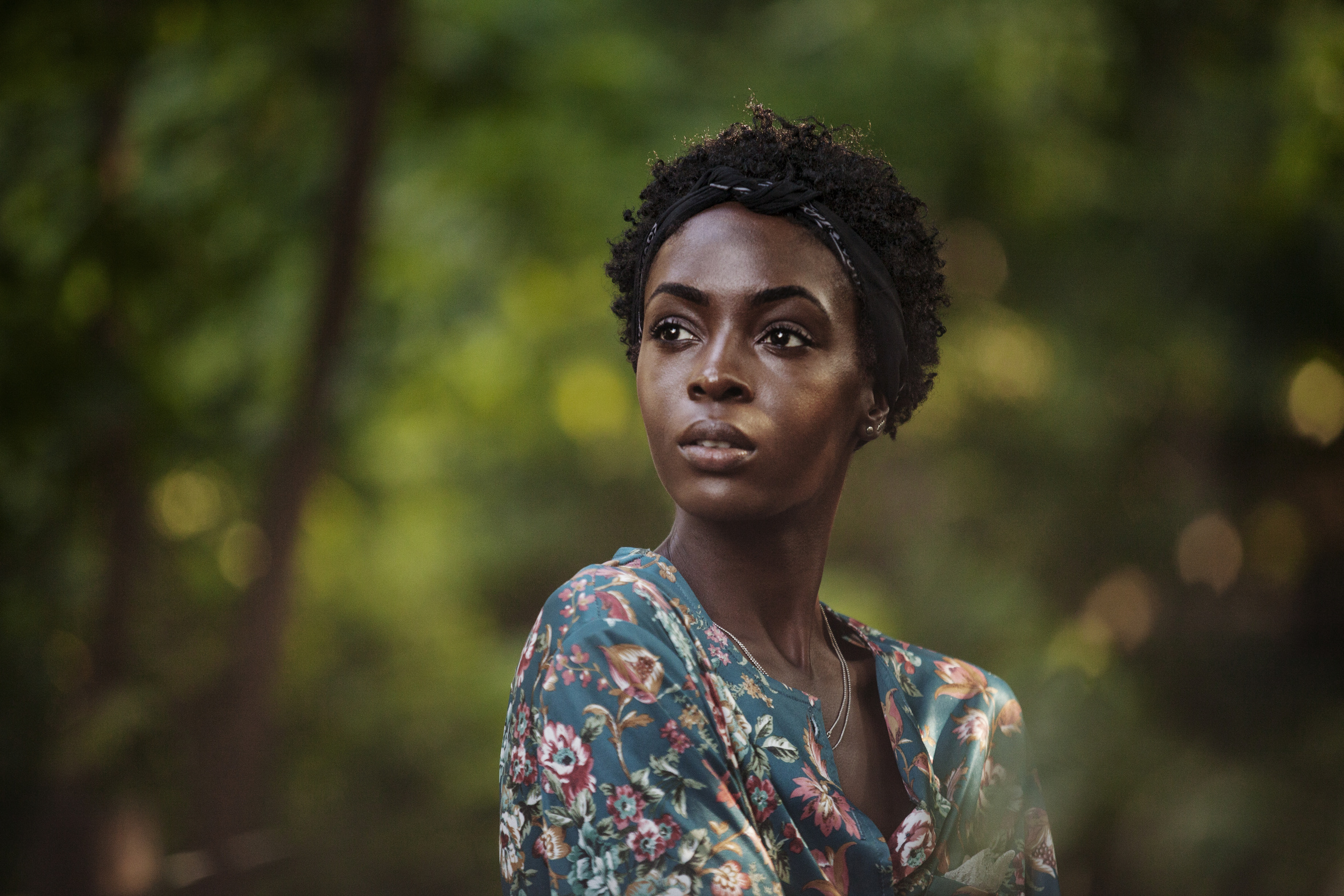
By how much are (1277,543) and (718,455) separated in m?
5.63

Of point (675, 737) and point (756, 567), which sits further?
point (756, 567)

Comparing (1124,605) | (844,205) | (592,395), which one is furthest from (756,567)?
(1124,605)

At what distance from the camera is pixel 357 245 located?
483 centimetres

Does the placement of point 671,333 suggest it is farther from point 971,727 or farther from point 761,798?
point 971,727

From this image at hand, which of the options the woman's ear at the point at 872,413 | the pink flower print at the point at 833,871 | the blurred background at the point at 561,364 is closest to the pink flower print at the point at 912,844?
the pink flower print at the point at 833,871

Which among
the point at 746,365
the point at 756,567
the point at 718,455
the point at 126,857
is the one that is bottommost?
the point at 126,857

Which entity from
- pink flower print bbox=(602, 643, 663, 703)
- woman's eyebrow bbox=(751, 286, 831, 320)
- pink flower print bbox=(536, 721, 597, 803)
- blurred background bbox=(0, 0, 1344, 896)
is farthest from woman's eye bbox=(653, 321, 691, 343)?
blurred background bbox=(0, 0, 1344, 896)

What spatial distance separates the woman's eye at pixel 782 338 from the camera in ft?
5.30

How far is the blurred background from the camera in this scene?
4.78 metres

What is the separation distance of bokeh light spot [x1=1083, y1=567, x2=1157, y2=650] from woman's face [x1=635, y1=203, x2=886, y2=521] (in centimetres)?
544

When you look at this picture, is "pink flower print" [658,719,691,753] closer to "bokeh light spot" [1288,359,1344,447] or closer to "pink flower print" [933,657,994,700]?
"pink flower print" [933,657,994,700]

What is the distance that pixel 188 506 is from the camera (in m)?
6.73

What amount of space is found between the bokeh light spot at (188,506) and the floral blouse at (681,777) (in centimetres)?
533

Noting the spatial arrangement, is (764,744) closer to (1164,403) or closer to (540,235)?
(540,235)
